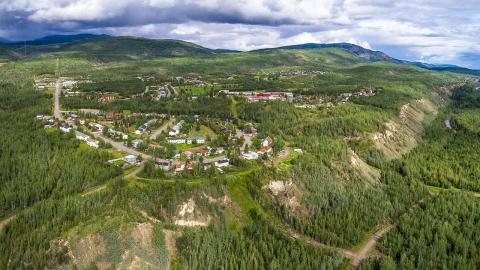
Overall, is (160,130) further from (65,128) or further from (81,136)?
(65,128)

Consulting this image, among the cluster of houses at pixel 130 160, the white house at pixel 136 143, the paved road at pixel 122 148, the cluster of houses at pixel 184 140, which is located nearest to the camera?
the cluster of houses at pixel 130 160

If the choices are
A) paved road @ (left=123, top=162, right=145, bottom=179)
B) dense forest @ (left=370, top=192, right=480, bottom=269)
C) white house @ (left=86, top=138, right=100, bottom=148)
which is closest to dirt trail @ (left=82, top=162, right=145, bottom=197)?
paved road @ (left=123, top=162, right=145, bottom=179)

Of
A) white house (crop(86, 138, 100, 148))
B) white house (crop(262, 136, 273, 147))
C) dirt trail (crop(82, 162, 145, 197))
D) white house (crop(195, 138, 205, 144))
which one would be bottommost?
dirt trail (crop(82, 162, 145, 197))

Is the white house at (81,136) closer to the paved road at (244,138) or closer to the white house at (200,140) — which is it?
the white house at (200,140)

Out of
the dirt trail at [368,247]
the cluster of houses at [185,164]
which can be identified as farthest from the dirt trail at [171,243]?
the dirt trail at [368,247]

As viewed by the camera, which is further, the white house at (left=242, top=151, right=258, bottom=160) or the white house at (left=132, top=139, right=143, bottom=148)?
the white house at (left=132, top=139, right=143, bottom=148)

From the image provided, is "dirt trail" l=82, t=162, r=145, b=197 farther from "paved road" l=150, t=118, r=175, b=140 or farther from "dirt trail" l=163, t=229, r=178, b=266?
"paved road" l=150, t=118, r=175, b=140

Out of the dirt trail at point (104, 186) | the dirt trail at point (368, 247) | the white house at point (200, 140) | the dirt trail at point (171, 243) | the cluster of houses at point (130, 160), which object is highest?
the white house at point (200, 140)

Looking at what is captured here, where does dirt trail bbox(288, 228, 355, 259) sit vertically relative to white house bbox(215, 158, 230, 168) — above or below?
below

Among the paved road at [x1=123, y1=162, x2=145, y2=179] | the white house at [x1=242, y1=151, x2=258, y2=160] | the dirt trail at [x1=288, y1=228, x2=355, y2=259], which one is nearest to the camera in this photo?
the dirt trail at [x1=288, y1=228, x2=355, y2=259]

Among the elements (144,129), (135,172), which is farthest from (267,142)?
(144,129)

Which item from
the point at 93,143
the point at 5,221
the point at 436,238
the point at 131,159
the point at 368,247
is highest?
the point at 93,143

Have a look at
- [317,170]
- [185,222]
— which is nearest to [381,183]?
[317,170]
